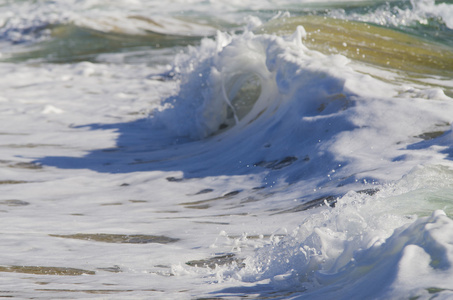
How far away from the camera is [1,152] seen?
21.7ft

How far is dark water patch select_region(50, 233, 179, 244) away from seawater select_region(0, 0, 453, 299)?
0.06 feet

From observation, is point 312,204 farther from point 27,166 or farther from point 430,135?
point 27,166

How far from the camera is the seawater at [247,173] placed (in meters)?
2.62

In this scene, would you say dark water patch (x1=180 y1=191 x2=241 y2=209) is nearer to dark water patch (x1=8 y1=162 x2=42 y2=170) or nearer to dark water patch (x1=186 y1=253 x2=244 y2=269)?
dark water patch (x1=186 y1=253 x2=244 y2=269)

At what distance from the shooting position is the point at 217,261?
10.7 feet

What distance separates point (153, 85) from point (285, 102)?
4892mm

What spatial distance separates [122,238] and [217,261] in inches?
32.1

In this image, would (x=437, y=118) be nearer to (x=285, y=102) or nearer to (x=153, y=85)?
(x=285, y=102)

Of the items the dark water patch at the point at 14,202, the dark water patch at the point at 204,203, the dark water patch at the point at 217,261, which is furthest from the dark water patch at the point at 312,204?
the dark water patch at the point at 14,202

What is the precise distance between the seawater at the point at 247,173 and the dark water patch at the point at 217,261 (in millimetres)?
12

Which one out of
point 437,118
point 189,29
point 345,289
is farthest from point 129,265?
point 189,29

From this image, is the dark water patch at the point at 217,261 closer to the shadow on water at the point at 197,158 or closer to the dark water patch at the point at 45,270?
the dark water patch at the point at 45,270

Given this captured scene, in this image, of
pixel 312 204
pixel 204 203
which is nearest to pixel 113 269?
pixel 312 204

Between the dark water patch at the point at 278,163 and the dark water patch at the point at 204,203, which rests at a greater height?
the dark water patch at the point at 278,163
